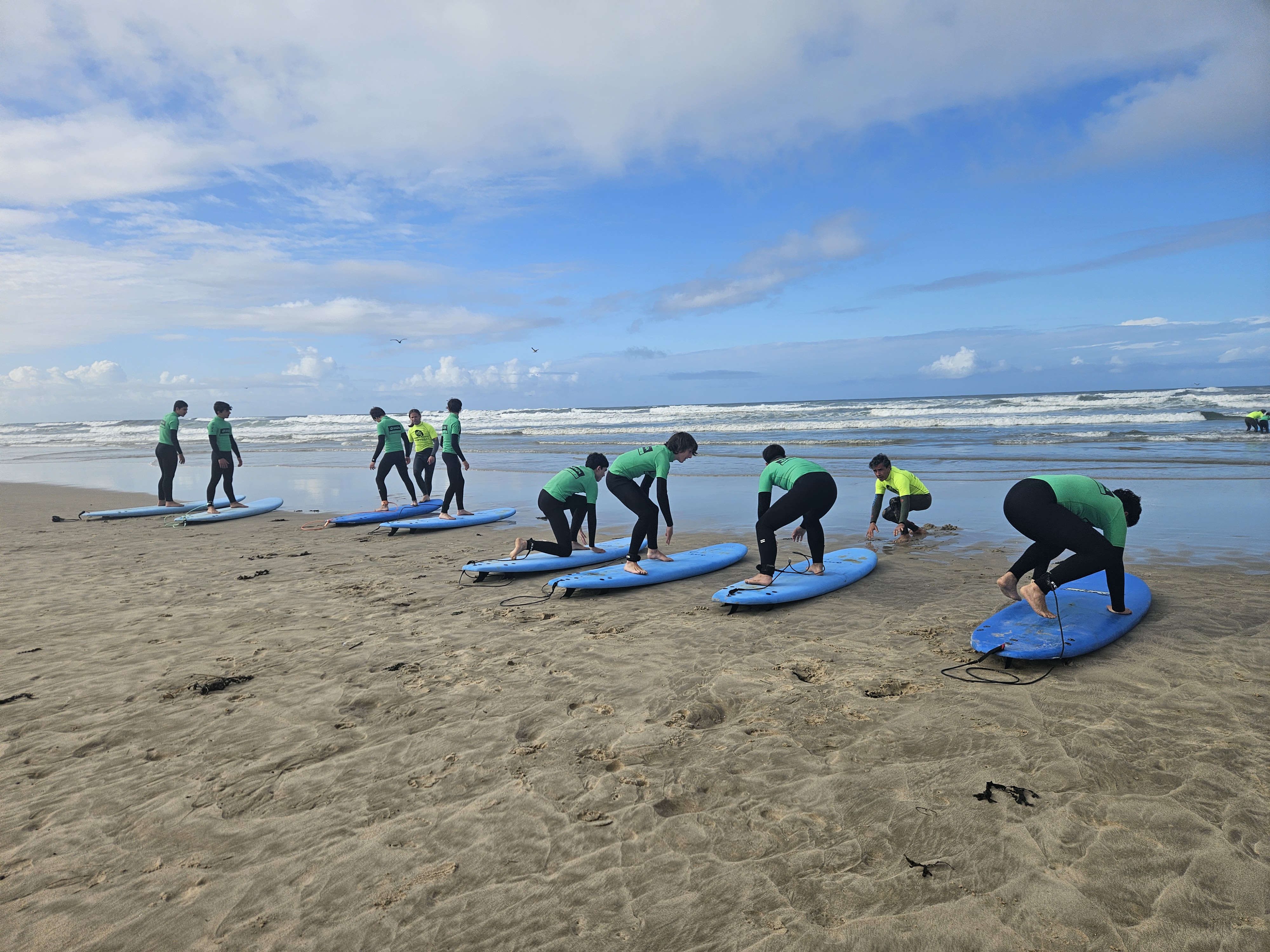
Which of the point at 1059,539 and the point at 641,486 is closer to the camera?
the point at 1059,539

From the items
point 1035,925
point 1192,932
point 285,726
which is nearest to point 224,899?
point 285,726

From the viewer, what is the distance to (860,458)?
18.3m

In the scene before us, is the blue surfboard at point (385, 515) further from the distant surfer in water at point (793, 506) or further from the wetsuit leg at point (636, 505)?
the distant surfer in water at point (793, 506)

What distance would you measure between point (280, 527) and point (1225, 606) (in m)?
11.6

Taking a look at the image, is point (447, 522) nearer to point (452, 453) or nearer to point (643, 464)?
point (452, 453)

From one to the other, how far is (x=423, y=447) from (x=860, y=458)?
11739 millimetres

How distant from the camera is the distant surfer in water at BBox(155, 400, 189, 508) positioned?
1197 cm

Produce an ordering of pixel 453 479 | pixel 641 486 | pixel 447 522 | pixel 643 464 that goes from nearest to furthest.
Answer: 1. pixel 643 464
2. pixel 641 486
3. pixel 447 522
4. pixel 453 479

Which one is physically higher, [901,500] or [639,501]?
[639,501]

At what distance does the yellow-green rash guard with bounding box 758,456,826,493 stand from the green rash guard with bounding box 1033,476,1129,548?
6.18 ft

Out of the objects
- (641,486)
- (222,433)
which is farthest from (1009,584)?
(222,433)

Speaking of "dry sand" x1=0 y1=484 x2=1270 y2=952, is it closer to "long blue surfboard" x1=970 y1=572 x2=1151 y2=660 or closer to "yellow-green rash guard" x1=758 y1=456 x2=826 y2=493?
"long blue surfboard" x1=970 y1=572 x2=1151 y2=660

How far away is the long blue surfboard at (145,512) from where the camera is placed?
11.9 meters

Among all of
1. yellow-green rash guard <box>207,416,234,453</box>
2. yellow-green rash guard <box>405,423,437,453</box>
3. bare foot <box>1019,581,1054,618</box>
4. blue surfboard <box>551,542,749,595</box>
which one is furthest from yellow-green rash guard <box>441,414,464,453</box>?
bare foot <box>1019,581,1054,618</box>
